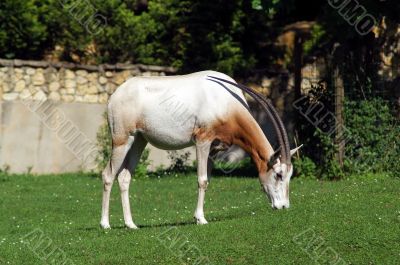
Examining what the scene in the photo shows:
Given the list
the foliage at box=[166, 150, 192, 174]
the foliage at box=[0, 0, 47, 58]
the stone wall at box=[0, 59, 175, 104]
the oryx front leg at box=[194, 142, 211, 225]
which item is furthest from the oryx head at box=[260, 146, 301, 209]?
the foliage at box=[0, 0, 47, 58]

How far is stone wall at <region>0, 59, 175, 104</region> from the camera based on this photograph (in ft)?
65.3

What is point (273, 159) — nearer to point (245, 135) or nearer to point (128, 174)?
point (245, 135)

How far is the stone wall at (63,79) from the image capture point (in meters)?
19.9

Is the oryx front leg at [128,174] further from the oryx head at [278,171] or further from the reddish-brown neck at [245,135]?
the oryx head at [278,171]

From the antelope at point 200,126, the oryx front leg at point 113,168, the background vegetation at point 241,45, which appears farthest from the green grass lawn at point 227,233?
the background vegetation at point 241,45

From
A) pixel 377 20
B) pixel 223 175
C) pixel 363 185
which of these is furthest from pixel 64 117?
pixel 363 185

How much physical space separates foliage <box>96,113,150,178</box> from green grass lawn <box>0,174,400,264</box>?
3802 mm

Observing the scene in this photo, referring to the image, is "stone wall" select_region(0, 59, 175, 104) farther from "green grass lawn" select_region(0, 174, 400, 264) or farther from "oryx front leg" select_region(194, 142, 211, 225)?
"oryx front leg" select_region(194, 142, 211, 225)

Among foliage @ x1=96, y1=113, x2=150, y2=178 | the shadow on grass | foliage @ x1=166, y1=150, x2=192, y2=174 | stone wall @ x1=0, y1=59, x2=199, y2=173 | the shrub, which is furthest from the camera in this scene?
stone wall @ x1=0, y1=59, x2=199, y2=173

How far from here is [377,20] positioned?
17375 mm

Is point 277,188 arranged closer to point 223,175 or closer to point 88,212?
point 88,212

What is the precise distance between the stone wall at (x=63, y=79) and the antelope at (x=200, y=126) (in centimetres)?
826

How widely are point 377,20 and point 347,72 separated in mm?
1128

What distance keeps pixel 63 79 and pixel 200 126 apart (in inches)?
368
